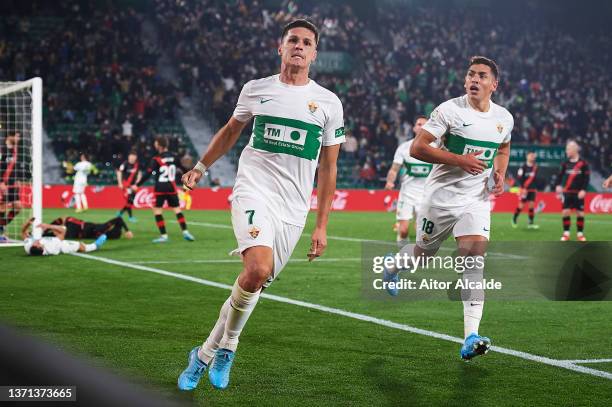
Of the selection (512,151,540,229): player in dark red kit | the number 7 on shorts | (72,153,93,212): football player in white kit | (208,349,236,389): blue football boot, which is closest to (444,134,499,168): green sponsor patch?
the number 7 on shorts

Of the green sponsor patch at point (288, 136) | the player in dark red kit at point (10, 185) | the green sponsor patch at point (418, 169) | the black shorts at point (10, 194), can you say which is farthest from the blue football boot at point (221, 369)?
the black shorts at point (10, 194)

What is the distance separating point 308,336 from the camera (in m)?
7.38

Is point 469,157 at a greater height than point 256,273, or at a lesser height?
greater

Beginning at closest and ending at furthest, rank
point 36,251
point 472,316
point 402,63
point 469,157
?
point 472,316, point 469,157, point 36,251, point 402,63

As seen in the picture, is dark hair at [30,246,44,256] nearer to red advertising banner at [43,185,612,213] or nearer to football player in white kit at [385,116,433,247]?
football player in white kit at [385,116,433,247]

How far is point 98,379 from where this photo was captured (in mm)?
1014

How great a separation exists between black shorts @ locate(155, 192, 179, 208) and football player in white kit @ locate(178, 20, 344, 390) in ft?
40.2

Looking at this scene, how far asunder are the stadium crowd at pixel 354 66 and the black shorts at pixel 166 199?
48.4 ft

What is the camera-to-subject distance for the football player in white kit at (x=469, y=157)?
6980 millimetres

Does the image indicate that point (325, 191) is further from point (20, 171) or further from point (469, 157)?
point (20, 171)

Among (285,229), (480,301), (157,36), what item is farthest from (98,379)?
(157,36)

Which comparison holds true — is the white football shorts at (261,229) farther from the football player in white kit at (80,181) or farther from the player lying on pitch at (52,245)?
the football player in white kit at (80,181)

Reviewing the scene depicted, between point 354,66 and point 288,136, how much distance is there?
124 ft

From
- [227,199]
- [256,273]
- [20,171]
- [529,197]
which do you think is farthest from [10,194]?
[227,199]
